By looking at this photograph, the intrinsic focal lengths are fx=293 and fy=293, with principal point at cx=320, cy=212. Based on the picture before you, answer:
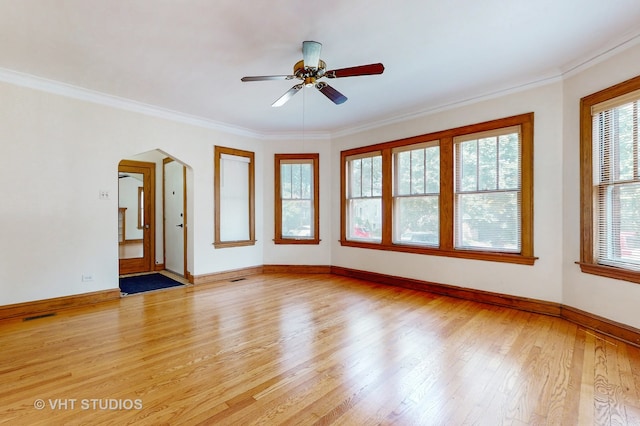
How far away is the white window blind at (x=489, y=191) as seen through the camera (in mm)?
3760

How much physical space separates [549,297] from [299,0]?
13.5ft

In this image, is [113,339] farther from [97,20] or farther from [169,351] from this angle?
[97,20]

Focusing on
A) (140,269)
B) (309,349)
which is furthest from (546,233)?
(140,269)

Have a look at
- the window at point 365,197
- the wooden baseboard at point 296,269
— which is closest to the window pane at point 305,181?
the window at point 365,197

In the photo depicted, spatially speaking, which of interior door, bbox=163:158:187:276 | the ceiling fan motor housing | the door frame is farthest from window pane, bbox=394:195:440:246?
interior door, bbox=163:158:187:276

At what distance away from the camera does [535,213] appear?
357cm

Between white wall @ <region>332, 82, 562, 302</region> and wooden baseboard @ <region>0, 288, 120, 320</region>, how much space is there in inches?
176

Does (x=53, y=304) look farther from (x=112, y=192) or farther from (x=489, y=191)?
(x=489, y=191)

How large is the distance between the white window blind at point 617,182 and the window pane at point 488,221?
806 mm

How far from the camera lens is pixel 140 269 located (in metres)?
5.94

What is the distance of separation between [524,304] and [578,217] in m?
1.21

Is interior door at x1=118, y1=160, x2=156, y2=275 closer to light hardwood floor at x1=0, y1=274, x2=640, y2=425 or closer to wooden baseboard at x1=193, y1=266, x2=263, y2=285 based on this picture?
wooden baseboard at x1=193, y1=266, x2=263, y2=285

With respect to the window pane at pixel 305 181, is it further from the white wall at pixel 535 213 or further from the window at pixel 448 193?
the white wall at pixel 535 213

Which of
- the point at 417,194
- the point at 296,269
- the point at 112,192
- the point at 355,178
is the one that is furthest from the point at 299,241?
the point at 112,192
